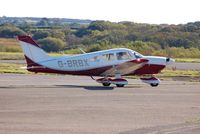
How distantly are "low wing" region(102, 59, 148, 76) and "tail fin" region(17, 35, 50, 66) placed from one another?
323 cm

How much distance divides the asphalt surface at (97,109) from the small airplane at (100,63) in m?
0.89

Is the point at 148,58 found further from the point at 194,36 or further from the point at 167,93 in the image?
the point at 194,36

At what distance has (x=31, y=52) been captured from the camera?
3120cm

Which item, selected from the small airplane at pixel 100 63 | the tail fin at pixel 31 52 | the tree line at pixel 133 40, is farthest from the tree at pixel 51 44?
the tail fin at pixel 31 52

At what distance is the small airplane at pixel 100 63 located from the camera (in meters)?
31.2

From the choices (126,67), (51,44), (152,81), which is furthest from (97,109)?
(51,44)

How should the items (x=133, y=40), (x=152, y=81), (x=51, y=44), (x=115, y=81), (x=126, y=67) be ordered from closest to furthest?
(x=115, y=81)
(x=126, y=67)
(x=152, y=81)
(x=51, y=44)
(x=133, y=40)

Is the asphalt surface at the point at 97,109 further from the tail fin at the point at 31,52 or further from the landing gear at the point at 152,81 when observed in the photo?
the tail fin at the point at 31,52

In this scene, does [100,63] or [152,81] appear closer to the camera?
[100,63]

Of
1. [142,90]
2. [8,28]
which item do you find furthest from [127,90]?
[8,28]

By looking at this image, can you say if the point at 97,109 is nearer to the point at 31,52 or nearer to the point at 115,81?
the point at 115,81

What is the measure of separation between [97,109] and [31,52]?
421 inches

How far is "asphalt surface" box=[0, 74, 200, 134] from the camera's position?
16531mm

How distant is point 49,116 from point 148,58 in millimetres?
14569
